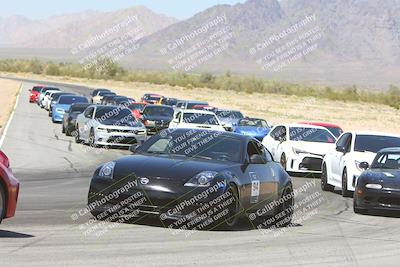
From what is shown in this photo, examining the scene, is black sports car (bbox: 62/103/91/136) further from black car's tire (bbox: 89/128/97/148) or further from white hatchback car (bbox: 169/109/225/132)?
white hatchback car (bbox: 169/109/225/132)

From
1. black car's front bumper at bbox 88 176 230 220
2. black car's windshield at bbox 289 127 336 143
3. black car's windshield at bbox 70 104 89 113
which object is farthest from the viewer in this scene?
black car's windshield at bbox 70 104 89 113

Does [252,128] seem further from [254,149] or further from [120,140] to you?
[254,149]

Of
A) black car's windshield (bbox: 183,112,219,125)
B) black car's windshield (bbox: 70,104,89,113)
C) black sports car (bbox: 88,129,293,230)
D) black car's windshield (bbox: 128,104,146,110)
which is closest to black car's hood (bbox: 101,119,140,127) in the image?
black car's windshield (bbox: 183,112,219,125)

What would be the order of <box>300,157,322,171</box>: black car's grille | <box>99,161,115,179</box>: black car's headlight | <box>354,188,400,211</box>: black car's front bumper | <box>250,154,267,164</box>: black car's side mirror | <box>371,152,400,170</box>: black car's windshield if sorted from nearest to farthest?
<box>99,161,115,179</box>: black car's headlight < <box>250,154,267,164</box>: black car's side mirror < <box>354,188,400,211</box>: black car's front bumper < <box>371,152,400,170</box>: black car's windshield < <box>300,157,322,171</box>: black car's grille

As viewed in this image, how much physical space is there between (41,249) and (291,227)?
460cm

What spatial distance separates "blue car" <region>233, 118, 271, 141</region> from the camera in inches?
1411

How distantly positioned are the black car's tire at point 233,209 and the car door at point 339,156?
7.45 metres

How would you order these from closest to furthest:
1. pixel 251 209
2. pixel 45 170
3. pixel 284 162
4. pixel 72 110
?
pixel 251 209 < pixel 45 170 < pixel 284 162 < pixel 72 110

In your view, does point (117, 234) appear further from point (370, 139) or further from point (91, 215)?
point (370, 139)

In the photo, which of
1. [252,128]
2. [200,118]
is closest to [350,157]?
[200,118]

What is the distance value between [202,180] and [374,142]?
30.0 ft

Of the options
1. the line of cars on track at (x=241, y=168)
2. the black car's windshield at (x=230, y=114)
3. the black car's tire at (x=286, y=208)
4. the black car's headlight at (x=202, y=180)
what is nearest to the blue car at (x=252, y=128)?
the black car's windshield at (x=230, y=114)

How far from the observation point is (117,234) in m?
11.0

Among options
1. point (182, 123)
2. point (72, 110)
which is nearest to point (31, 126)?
point (72, 110)
